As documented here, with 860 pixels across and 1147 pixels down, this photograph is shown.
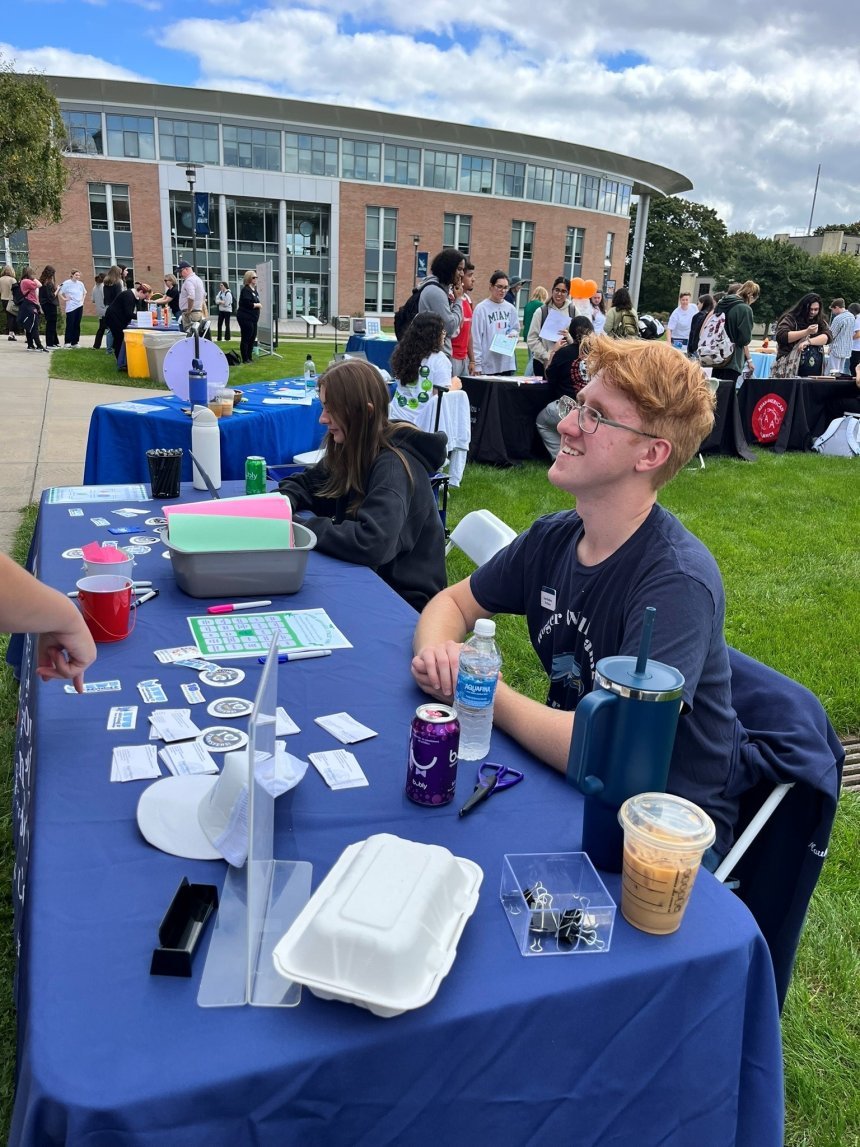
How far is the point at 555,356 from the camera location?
7.71 m

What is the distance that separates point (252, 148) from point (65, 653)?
39361 mm

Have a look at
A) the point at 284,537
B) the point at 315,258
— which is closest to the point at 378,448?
the point at 284,537

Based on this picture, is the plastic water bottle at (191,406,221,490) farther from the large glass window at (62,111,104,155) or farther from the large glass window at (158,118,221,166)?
the large glass window at (62,111,104,155)

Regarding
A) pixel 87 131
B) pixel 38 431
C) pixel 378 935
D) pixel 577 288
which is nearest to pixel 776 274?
pixel 87 131

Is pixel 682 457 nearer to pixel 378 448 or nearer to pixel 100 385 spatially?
pixel 378 448

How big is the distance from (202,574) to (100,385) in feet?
36.4

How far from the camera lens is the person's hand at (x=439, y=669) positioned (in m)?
1.69

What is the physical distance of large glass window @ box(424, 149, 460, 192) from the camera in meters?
38.7

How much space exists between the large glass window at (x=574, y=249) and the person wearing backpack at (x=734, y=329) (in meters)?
37.4

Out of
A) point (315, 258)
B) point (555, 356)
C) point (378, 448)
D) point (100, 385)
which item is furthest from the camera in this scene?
point (315, 258)

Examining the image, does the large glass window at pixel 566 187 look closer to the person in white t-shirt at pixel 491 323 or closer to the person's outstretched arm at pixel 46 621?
the person in white t-shirt at pixel 491 323

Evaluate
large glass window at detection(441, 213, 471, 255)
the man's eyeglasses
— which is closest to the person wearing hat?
the man's eyeglasses

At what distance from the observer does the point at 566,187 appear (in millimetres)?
42500

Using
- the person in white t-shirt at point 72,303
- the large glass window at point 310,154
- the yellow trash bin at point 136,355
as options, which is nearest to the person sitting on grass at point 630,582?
the yellow trash bin at point 136,355
